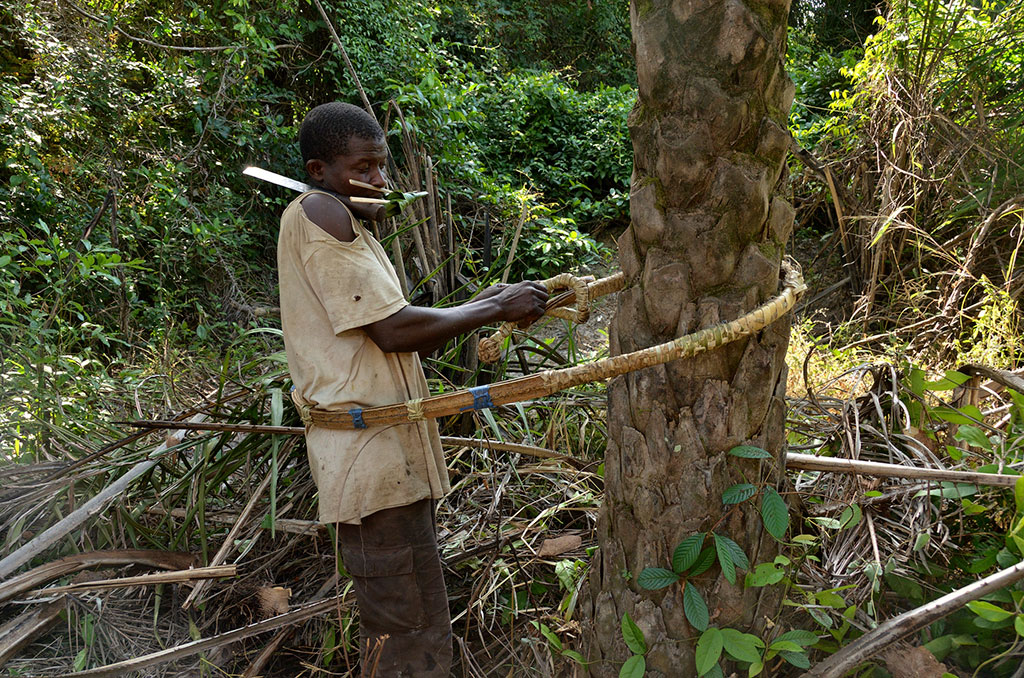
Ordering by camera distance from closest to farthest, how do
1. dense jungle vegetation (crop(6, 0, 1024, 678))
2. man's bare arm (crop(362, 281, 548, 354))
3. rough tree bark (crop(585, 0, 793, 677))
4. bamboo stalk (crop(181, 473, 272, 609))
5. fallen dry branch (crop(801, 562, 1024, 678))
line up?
rough tree bark (crop(585, 0, 793, 677)) < fallen dry branch (crop(801, 562, 1024, 678)) < man's bare arm (crop(362, 281, 548, 354)) < dense jungle vegetation (crop(6, 0, 1024, 678)) < bamboo stalk (crop(181, 473, 272, 609))

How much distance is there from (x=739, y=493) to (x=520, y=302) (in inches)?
27.7

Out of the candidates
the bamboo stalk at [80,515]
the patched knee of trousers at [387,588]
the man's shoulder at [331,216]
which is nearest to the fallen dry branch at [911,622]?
the patched knee of trousers at [387,588]

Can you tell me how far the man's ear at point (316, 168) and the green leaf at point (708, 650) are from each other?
1512 millimetres

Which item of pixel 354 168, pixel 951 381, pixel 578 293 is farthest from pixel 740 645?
pixel 354 168

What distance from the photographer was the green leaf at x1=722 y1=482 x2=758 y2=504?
154cm

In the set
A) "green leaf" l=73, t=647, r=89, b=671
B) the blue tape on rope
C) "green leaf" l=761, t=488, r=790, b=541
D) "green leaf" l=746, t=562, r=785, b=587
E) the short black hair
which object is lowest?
"green leaf" l=73, t=647, r=89, b=671

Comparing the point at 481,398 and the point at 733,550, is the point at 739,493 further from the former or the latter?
the point at 481,398

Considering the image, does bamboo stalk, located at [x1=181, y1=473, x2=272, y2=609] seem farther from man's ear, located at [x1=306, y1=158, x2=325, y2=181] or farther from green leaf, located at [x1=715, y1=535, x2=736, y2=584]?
green leaf, located at [x1=715, y1=535, x2=736, y2=584]

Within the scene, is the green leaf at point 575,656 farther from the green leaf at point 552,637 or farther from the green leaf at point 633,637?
the green leaf at point 633,637

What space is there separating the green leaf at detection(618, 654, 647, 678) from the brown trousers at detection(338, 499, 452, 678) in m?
0.66

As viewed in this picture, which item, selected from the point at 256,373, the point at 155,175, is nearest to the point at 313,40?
the point at 155,175

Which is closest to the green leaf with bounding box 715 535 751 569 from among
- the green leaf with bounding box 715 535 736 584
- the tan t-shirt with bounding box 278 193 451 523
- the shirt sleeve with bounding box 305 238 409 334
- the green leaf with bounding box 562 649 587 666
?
the green leaf with bounding box 715 535 736 584

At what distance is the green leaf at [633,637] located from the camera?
161cm

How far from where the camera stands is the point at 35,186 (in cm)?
504
